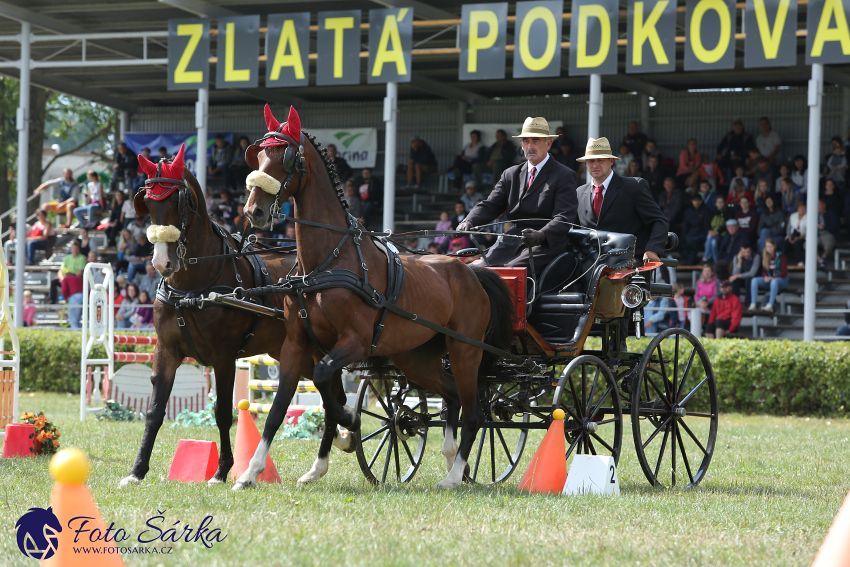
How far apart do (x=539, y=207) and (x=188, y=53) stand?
1174cm

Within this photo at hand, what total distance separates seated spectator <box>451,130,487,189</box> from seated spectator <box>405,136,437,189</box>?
1.15m

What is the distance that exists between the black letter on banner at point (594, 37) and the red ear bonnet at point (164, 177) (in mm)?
9875

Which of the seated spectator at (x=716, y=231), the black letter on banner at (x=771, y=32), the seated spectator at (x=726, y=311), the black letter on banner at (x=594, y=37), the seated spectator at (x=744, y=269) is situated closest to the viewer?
the black letter on banner at (x=771, y=32)

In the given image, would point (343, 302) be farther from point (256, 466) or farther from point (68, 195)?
point (68, 195)

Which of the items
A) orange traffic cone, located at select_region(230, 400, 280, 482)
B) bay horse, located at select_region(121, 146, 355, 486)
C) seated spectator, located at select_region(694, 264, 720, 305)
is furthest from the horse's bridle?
seated spectator, located at select_region(694, 264, 720, 305)

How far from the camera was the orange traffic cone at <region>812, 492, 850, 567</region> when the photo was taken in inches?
141

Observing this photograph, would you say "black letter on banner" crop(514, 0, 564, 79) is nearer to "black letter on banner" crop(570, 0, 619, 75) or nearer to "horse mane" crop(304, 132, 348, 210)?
"black letter on banner" crop(570, 0, 619, 75)

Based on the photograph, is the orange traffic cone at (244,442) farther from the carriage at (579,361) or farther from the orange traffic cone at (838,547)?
the orange traffic cone at (838,547)

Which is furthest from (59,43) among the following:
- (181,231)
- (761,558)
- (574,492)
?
(761,558)

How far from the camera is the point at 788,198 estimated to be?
706 inches

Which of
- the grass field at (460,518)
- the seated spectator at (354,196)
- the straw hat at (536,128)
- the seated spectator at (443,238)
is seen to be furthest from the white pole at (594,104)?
the grass field at (460,518)

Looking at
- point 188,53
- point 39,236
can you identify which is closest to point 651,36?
point 188,53

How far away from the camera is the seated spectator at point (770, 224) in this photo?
17.5 meters

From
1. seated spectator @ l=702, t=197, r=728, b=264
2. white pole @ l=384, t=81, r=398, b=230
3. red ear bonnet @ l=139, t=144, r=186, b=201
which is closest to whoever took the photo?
red ear bonnet @ l=139, t=144, r=186, b=201
